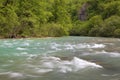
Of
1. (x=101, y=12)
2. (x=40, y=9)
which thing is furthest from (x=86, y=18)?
(x=40, y=9)

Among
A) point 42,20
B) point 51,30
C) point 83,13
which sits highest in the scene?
point 42,20

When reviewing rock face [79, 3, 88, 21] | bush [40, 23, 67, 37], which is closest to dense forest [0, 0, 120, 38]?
bush [40, 23, 67, 37]

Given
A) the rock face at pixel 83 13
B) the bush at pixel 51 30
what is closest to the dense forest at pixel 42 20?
the bush at pixel 51 30

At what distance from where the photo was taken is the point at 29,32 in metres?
48.3

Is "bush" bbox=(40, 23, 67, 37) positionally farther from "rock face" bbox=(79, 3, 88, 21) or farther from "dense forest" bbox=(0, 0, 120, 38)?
"rock face" bbox=(79, 3, 88, 21)

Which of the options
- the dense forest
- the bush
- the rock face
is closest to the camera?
the dense forest

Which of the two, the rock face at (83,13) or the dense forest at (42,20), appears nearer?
the dense forest at (42,20)

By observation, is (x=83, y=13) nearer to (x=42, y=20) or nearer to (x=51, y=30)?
(x=42, y=20)

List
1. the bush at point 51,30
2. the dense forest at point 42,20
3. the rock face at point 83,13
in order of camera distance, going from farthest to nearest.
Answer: the rock face at point 83,13 → the bush at point 51,30 → the dense forest at point 42,20

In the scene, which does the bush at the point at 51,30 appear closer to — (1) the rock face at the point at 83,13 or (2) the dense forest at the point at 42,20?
(2) the dense forest at the point at 42,20

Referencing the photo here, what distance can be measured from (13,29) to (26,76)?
1491 inches

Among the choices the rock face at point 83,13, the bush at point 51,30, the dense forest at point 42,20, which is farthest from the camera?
the rock face at point 83,13

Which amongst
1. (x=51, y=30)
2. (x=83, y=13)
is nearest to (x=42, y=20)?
(x=51, y=30)

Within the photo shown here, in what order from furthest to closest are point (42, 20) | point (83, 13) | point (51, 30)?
1. point (83, 13)
2. point (42, 20)
3. point (51, 30)
